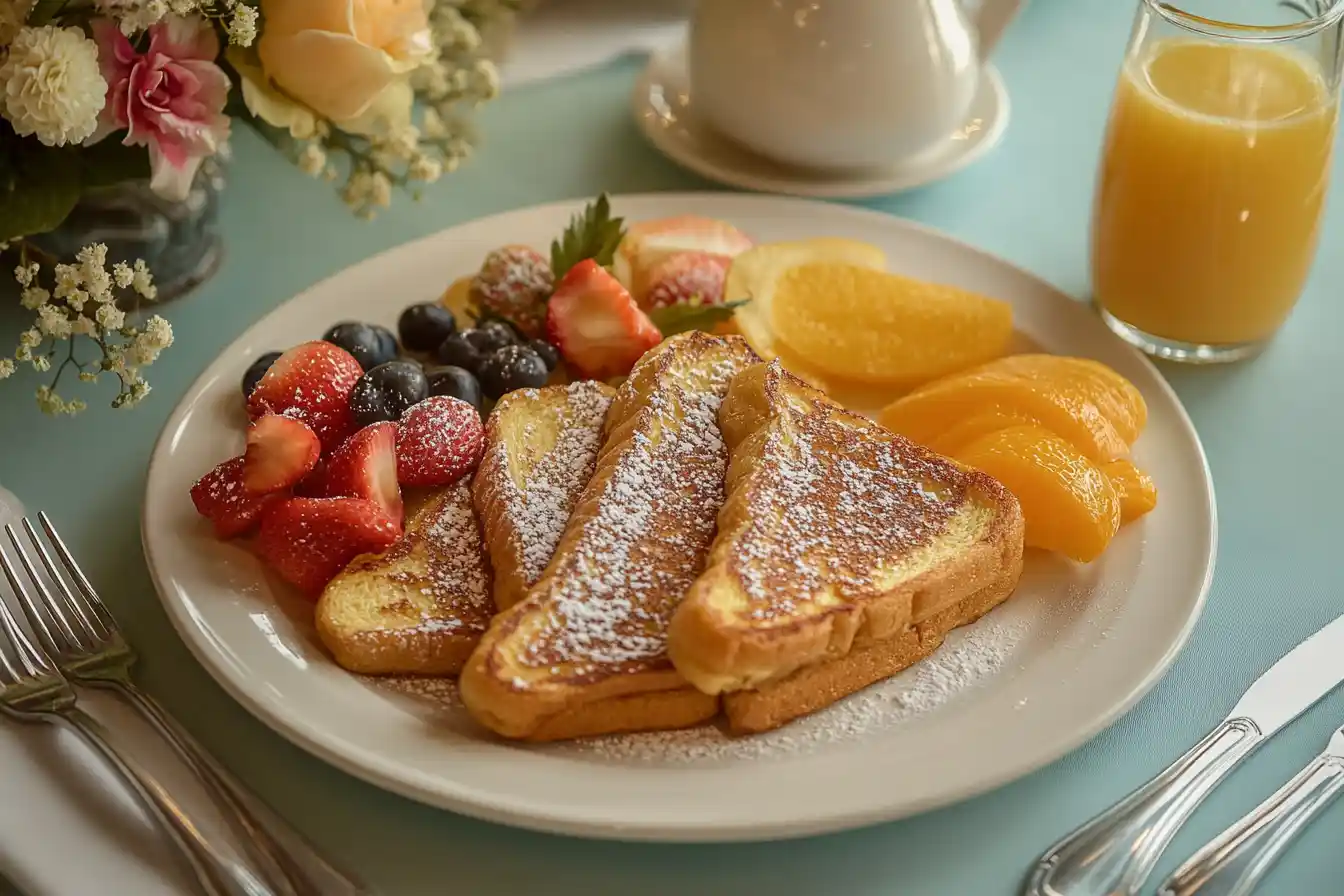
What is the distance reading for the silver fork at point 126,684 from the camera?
1109mm

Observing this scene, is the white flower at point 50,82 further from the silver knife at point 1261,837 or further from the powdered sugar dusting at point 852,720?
the silver knife at point 1261,837

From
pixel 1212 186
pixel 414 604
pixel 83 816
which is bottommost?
pixel 83 816

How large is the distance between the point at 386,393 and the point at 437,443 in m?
0.11

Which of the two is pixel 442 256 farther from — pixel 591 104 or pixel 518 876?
pixel 518 876

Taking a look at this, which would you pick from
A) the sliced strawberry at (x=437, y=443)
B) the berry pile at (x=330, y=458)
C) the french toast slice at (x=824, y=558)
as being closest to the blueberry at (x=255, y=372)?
the berry pile at (x=330, y=458)

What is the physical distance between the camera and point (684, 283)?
1.80 meters

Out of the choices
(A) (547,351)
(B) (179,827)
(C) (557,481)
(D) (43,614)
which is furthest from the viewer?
(A) (547,351)

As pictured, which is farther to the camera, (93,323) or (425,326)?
(425,326)

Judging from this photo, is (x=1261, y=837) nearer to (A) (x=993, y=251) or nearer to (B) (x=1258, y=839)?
(B) (x=1258, y=839)

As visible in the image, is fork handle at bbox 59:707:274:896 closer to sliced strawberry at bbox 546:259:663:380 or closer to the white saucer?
sliced strawberry at bbox 546:259:663:380

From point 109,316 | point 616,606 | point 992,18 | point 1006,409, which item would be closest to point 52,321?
point 109,316

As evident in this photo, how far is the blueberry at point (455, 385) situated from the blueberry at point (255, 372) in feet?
0.65

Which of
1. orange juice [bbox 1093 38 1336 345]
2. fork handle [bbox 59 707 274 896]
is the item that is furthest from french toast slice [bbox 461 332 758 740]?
orange juice [bbox 1093 38 1336 345]

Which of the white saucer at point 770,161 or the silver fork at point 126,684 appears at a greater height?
the white saucer at point 770,161
